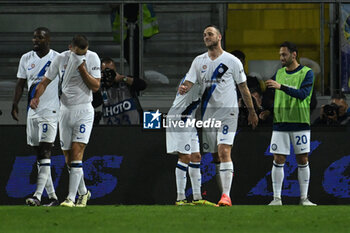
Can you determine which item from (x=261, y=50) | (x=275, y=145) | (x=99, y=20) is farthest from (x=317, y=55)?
(x=99, y=20)

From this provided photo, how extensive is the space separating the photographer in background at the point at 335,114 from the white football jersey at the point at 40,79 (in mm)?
3191

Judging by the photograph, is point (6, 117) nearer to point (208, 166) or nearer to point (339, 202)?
point (208, 166)

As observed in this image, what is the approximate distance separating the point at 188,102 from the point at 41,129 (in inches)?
65.0

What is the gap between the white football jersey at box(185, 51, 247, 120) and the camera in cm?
997

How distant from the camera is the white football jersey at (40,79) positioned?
33.5 feet

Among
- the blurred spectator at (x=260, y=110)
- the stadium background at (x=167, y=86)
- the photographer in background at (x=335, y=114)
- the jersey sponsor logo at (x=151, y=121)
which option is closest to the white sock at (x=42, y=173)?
the stadium background at (x=167, y=86)

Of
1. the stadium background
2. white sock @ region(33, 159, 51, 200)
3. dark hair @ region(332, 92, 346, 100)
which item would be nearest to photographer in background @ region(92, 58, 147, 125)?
the stadium background

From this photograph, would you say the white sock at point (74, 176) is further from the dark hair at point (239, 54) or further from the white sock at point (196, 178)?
the dark hair at point (239, 54)

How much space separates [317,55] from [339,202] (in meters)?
2.04

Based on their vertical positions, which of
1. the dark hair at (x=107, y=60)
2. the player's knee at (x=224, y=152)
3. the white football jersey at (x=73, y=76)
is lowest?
the player's knee at (x=224, y=152)

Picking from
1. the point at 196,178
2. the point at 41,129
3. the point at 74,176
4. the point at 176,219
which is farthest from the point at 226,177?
the point at 41,129

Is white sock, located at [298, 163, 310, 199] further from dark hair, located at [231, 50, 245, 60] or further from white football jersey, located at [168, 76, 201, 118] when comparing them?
dark hair, located at [231, 50, 245, 60]

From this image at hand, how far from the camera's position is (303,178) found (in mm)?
10688

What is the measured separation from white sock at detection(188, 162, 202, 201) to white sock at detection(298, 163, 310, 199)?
1.13 m
